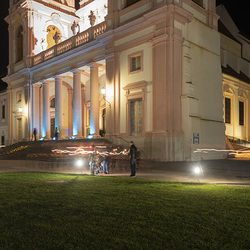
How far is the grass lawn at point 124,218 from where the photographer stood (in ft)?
15.0

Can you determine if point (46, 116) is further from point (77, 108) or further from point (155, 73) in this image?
point (155, 73)

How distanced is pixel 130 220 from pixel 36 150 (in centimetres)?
2322

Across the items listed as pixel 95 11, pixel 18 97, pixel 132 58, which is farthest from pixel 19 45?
pixel 132 58

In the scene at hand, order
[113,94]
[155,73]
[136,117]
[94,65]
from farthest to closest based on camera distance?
[94,65], [113,94], [136,117], [155,73]

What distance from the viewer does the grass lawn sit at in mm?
4566

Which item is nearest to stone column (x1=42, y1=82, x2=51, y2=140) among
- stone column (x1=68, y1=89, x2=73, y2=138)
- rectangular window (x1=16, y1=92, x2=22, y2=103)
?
stone column (x1=68, y1=89, x2=73, y2=138)

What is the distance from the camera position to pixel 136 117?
24203mm

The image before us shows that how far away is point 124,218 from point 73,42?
27381mm

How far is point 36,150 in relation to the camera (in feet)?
90.6

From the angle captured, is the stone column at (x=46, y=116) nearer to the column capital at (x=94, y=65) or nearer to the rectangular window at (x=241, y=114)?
the column capital at (x=94, y=65)

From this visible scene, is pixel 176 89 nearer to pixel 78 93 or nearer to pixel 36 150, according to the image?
pixel 78 93

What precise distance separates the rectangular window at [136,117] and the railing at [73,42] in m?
7.66

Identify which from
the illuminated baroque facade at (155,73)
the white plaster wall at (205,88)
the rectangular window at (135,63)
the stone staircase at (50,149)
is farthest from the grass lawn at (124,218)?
the rectangular window at (135,63)

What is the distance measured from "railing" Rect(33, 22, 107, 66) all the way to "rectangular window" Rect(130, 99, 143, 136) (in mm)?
7659
